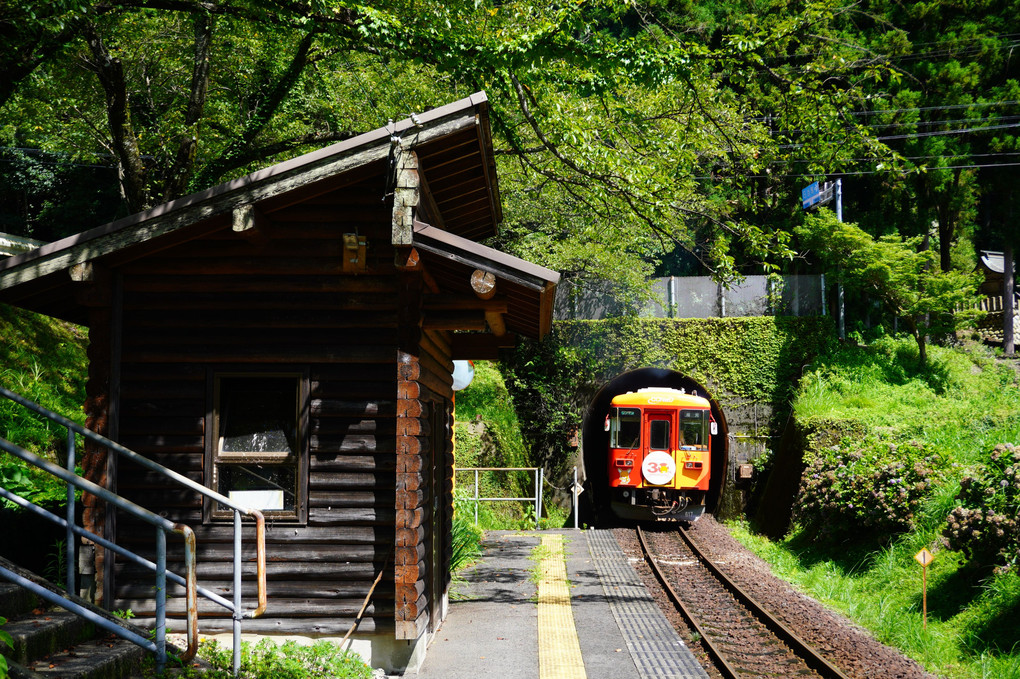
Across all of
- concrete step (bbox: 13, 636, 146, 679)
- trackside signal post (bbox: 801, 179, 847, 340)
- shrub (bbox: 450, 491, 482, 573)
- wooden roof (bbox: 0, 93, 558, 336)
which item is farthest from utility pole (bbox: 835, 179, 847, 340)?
concrete step (bbox: 13, 636, 146, 679)

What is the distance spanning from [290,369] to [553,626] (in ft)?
13.6

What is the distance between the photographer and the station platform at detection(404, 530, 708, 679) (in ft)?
23.4

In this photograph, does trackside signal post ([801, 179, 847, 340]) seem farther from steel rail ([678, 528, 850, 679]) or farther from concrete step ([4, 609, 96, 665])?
concrete step ([4, 609, 96, 665])

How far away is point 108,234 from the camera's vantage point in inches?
249

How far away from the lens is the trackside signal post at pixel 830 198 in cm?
2236

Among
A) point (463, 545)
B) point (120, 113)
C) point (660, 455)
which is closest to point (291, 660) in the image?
point (463, 545)

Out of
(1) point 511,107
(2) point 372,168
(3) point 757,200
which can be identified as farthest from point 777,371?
(2) point 372,168

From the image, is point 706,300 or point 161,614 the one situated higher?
point 706,300

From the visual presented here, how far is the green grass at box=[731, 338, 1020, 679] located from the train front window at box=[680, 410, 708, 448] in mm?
2203

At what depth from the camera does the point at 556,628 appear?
8.69m

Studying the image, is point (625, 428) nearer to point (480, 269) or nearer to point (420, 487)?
point (420, 487)

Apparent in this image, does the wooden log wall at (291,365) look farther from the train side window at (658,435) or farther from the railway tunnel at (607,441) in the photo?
the railway tunnel at (607,441)

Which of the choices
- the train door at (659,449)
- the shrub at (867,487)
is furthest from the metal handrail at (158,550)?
the train door at (659,449)

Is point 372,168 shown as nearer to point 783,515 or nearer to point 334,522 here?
point 334,522
